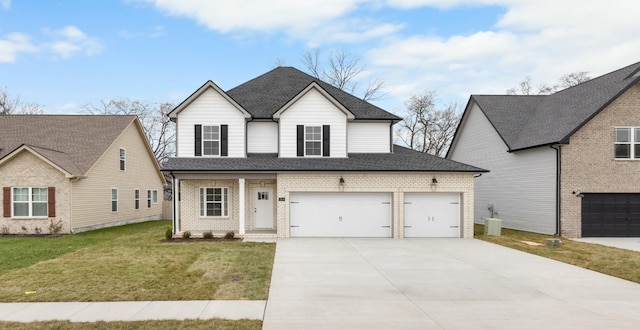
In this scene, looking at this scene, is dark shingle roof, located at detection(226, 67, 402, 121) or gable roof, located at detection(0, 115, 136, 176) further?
gable roof, located at detection(0, 115, 136, 176)

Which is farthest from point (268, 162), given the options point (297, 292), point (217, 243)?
point (297, 292)

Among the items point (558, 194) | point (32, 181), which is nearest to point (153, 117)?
point (32, 181)

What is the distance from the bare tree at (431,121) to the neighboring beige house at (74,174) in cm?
2839

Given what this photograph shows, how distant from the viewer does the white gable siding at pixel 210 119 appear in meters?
19.0

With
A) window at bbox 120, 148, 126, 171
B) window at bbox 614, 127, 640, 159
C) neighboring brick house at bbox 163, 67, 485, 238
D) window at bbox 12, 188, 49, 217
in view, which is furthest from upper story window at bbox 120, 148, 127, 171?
window at bbox 614, 127, 640, 159

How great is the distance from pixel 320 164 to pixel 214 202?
18.2 feet

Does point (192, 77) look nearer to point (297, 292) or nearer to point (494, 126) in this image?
point (494, 126)

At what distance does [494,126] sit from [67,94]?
4384cm

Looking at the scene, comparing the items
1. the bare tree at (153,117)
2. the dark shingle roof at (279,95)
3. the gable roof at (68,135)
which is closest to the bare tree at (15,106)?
the bare tree at (153,117)

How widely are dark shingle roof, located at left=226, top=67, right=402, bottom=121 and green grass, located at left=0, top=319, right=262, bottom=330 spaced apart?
46.5 feet

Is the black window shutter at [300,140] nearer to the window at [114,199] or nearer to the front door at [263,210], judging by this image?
the front door at [263,210]

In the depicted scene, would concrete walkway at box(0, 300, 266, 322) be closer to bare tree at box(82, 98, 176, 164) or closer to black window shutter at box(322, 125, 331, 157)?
black window shutter at box(322, 125, 331, 157)

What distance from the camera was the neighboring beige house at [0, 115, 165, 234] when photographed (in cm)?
1964

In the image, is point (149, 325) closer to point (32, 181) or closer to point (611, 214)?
point (32, 181)
